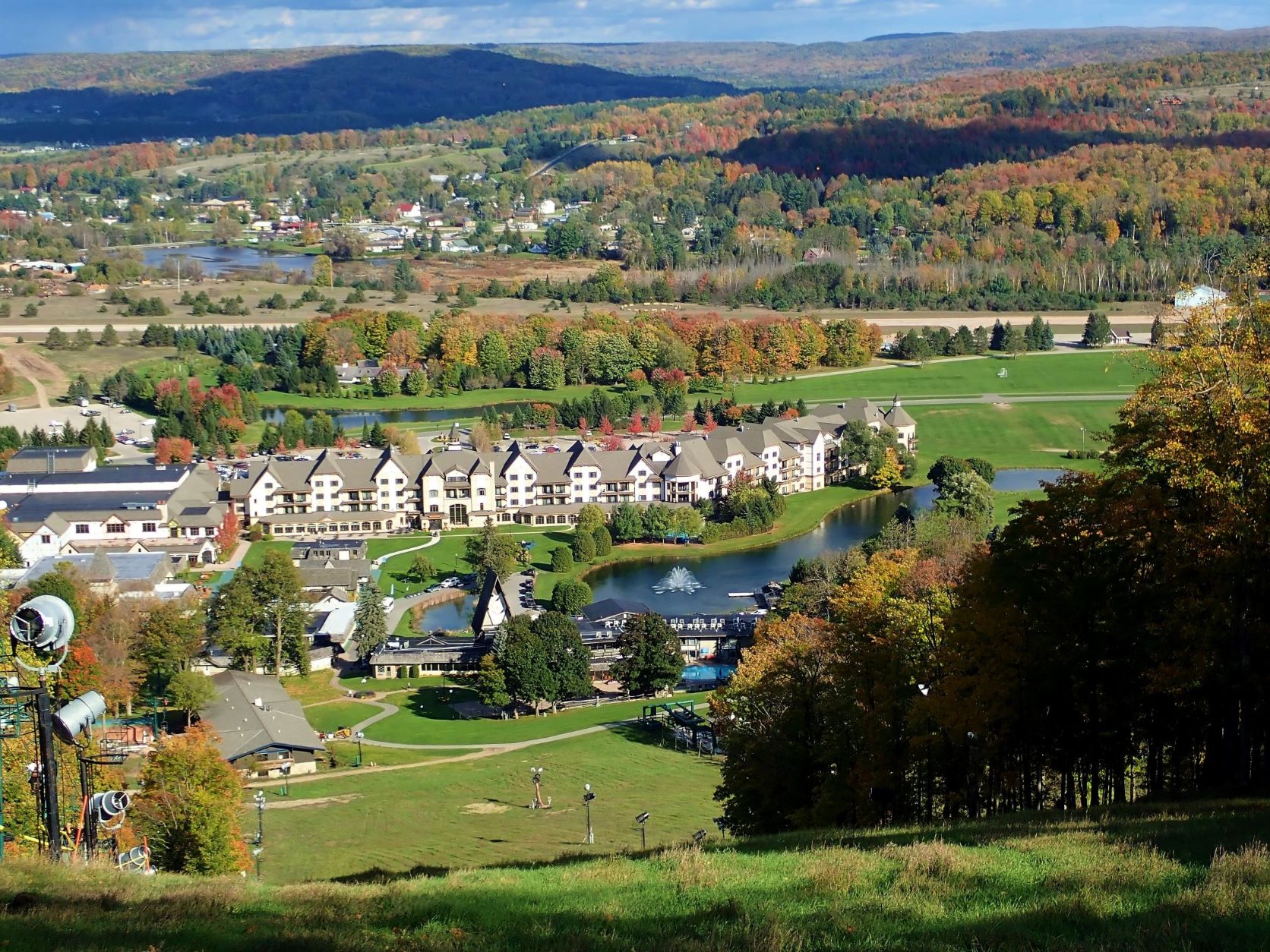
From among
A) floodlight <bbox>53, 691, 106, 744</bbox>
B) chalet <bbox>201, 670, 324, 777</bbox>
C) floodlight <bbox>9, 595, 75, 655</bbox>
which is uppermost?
floodlight <bbox>9, 595, 75, 655</bbox>

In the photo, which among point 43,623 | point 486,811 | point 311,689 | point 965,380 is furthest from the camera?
point 965,380

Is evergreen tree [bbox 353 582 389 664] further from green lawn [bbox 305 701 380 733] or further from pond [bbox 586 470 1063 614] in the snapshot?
pond [bbox 586 470 1063 614]

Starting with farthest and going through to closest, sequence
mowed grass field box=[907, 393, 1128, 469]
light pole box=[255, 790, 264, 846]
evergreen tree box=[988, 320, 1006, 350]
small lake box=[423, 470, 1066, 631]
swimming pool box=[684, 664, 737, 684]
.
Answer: evergreen tree box=[988, 320, 1006, 350] < mowed grass field box=[907, 393, 1128, 469] < small lake box=[423, 470, 1066, 631] < swimming pool box=[684, 664, 737, 684] < light pole box=[255, 790, 264, 846]

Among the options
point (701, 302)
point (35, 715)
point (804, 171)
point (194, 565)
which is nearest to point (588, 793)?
point (35, 715)

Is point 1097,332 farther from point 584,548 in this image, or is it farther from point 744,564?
point 584,548

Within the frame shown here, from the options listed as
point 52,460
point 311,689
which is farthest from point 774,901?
point 52,460

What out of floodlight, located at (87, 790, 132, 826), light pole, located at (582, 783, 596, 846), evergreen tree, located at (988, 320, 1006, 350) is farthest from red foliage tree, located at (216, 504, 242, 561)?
evergreen tree, located at (988, 320, 1006, 350)
